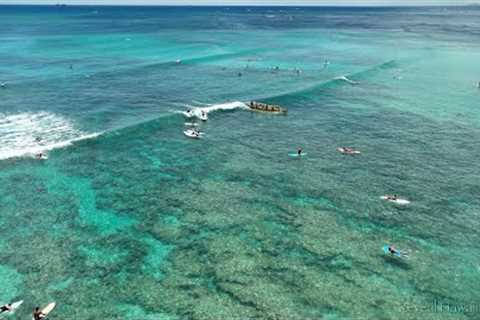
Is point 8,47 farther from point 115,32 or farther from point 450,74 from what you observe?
point 450,74

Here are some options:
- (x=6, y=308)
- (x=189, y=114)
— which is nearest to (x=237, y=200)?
(x=6, y=308)

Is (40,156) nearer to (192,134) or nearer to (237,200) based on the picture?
(192,134)

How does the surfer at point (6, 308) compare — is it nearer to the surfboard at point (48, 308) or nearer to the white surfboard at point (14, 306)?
the white surfboard at point (14, 306)

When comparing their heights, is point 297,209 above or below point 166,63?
below

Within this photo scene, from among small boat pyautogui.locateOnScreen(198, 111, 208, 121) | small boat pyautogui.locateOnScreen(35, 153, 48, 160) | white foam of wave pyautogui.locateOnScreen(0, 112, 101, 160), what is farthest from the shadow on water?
white foam of wave pyautogui.locateOnScreen(0, 112, 101, 160)

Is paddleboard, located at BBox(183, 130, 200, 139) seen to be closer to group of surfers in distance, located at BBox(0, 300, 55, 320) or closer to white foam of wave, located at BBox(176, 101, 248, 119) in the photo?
white foam of wave, located at BBox(176, 101, 248, 119)

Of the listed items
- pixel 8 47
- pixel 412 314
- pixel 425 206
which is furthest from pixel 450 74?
pixel 8 47
